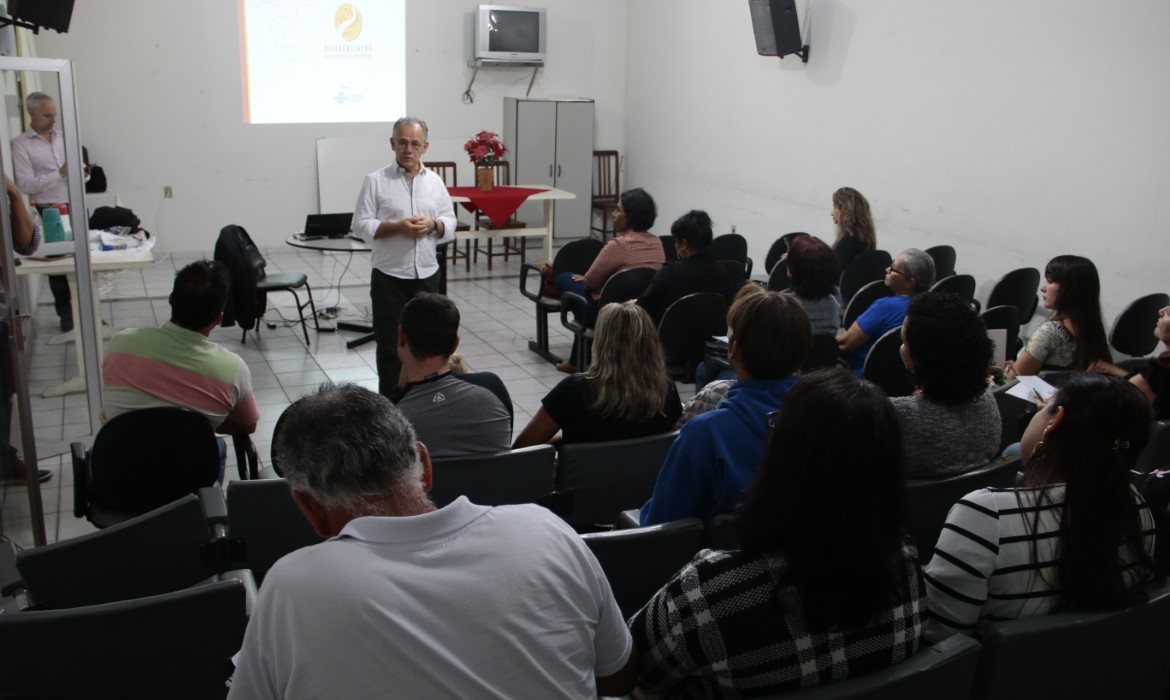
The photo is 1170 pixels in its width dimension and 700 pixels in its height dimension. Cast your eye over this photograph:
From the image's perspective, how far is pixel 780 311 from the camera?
249 centimetres

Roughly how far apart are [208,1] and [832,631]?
961 centimetres

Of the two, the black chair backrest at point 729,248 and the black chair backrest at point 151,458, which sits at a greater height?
the black chair backrest at point 729,248

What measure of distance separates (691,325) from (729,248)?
8.04 feet

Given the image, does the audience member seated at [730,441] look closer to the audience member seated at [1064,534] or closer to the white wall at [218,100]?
the audience member seated at [1064,534]

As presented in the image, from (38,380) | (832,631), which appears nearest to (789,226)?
(38,380)

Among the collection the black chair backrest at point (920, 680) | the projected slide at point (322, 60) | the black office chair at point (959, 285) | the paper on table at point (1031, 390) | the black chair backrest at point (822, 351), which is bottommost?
the black chair backrest at point (822, 351)

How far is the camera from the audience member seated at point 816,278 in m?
4.30

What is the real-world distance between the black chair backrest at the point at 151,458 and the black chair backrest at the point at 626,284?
2.72 meters

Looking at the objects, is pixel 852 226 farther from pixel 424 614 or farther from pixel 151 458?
pixel 424 614

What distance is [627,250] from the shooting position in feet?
18.1

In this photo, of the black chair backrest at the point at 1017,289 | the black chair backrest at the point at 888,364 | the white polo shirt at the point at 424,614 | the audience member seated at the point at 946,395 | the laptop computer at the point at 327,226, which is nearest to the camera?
the white polo shirt at the point at 424,614

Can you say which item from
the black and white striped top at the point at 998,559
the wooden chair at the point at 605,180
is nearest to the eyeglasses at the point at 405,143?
the black and white striped top at the point at 998,559

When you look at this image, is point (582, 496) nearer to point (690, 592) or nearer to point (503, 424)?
point (503, 424)

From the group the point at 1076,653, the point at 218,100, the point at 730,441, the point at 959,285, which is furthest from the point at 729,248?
the point at 218,100
